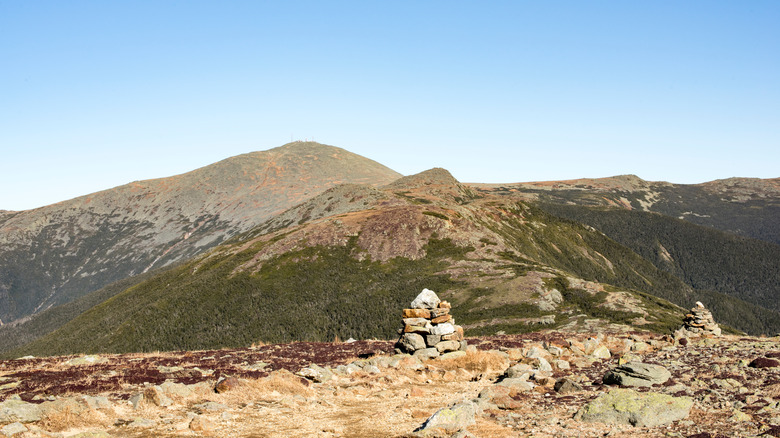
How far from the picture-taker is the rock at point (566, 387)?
19422 millimetres

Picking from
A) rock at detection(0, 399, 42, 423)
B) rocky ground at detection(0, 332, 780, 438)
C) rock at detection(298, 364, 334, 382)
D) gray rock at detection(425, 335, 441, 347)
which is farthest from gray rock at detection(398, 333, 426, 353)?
rock at detection(0, 399, 42, 423)

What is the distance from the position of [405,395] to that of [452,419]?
589 cm

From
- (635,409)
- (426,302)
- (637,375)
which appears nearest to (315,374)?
(426,302)

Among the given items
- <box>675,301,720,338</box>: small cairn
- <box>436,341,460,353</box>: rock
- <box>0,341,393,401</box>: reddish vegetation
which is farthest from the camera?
<box>675,301,720,338</box>: small cairn

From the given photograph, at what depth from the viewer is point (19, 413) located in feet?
48.9

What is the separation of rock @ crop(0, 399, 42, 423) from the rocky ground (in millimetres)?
42

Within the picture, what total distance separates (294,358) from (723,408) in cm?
2068

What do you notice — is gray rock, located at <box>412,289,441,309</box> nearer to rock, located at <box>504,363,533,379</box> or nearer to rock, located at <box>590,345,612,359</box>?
rock, located at <box>504,363,533,379</box>

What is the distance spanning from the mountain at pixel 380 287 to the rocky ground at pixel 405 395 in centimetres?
4481

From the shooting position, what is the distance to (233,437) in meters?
14.6

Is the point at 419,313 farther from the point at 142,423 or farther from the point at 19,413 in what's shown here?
the point at 19,413

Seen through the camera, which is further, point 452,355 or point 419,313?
point 419,313

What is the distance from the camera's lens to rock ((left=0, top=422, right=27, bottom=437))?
13578mm

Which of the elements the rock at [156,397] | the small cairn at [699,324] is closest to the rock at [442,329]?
the rock at [156,397]
